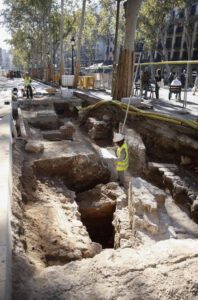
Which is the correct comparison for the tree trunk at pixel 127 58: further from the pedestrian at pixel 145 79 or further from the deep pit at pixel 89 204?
the deep pit at pixel 89 204

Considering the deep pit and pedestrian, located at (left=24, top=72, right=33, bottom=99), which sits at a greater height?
pedestrian, located at (left=24, top=72, right=33, bottom=99)

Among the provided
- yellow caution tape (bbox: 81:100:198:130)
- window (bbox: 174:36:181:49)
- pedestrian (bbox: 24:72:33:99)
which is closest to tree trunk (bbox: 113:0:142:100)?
yellow caution tape (bbox: 81:100:198:130)

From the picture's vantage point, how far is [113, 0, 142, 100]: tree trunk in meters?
12.3

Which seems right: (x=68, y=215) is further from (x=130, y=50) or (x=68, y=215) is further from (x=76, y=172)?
(x=130, y=50)

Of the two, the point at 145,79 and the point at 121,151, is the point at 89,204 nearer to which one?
the point at 121,151

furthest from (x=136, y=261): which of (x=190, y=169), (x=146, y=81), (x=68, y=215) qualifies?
(x=146, y=81)

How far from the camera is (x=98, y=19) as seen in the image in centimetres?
4350

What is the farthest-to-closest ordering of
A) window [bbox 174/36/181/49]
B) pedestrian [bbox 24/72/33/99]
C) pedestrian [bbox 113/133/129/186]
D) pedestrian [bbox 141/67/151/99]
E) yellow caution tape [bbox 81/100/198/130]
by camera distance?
window [bbox 174/36/181/49]
pedestrian [bbox 24/72/33/99]
pedestrian [bbox 141/67/151/99]
yellow caution tape [bbox 81/100/198/130]
pedestrian [bbox 113/133/129/186]

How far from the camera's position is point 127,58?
12914mm

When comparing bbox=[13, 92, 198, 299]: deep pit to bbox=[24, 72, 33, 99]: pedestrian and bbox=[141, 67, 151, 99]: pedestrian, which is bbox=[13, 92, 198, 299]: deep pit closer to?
bbox=[141, 67, 151, 99]: pedestrian

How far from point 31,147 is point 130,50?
6.94 metres

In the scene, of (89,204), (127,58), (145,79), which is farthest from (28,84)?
(89,204)

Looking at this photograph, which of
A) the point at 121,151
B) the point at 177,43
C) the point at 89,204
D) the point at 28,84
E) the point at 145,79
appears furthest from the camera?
the point at 177,43

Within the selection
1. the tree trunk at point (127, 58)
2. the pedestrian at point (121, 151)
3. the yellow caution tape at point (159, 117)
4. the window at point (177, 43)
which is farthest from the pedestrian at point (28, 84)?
the window at point (177, 43)
